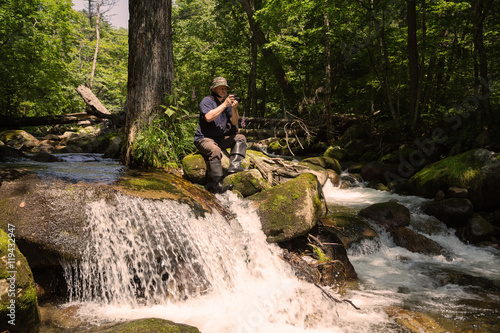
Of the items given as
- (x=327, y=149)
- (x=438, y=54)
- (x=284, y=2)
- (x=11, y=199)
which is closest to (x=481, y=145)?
(x=438, y=54)

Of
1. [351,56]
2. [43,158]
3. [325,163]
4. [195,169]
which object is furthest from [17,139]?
[351,56]

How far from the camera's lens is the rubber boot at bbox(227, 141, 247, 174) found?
216 inches

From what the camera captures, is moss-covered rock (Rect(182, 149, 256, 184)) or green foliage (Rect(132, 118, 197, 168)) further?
green foliage (Rect(132, 118, 197, 168))

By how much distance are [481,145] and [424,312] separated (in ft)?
24.2

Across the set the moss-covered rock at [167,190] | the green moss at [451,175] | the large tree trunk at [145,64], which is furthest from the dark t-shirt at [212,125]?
the green moss at [451,175]

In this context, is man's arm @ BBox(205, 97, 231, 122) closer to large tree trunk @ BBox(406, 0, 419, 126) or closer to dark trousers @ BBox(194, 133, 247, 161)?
dark trousers @ BBox(194, 133, 247, 161)

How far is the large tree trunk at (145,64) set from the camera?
611 centimetres

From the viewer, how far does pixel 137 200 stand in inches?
151

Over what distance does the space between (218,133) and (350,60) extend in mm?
12304

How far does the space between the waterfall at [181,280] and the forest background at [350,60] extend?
238 cm

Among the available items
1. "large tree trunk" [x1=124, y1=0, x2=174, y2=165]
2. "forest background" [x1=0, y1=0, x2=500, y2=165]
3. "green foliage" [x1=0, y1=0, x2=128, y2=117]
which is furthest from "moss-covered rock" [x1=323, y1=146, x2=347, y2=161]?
"green foliage" [x1=0, y1=0, x2=128, y2=117]

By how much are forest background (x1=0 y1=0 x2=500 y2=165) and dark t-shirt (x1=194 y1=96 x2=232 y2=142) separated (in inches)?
35.5

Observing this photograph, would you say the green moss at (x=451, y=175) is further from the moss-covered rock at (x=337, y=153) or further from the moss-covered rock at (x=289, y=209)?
the moss-covered rock at (x=289, y=209)

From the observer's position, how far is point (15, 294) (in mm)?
2172
